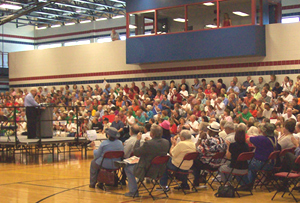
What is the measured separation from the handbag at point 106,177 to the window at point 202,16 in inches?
377

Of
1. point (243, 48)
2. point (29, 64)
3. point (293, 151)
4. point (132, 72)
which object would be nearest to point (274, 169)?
point (293, 151)

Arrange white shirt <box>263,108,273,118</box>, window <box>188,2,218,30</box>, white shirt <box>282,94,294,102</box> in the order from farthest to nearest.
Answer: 1. window <box>188,2,218,30</box>
2. white shirt <box>282,94,294,102</box>
3. white shirt <box>263,108,273,118</box>

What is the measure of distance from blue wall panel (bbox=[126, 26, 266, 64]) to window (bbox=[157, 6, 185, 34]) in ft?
0.86

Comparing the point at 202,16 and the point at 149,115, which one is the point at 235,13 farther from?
the point at 149,115

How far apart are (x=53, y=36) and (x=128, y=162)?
24659 millimetres

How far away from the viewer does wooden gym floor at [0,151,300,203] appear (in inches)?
289

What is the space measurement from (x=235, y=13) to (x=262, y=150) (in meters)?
8.95

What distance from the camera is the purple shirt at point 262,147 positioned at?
25.6ft

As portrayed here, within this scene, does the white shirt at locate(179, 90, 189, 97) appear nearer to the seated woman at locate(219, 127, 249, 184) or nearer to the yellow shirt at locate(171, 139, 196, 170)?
the yellow shirt at locate(171, 139, 196, 170)

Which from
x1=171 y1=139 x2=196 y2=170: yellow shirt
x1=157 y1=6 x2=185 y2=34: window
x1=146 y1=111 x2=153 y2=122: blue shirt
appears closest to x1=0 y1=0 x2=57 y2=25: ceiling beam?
x1=157 y1=6 x2=185 y2=34: window

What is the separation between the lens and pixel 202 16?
16359 mm


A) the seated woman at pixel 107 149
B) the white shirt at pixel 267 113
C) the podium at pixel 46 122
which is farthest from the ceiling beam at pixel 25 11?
the seated woman at pixel 107 149

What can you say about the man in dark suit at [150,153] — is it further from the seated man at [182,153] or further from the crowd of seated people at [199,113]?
the crowd of seated people at [199,113]

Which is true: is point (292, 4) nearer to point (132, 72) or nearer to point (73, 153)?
point (132, 72)
